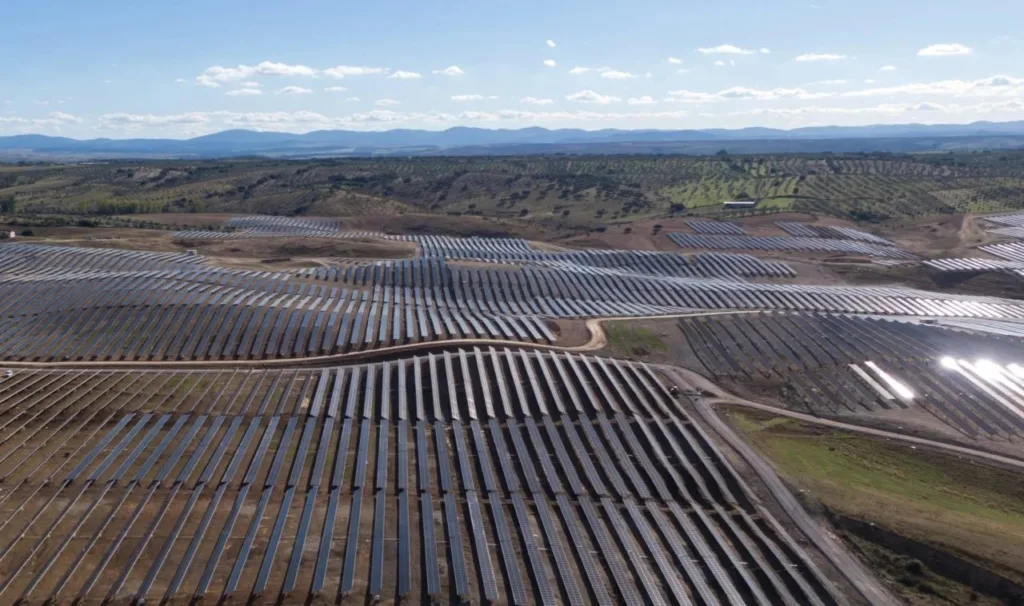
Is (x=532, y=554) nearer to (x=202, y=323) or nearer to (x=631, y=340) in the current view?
(x=631, y=340)

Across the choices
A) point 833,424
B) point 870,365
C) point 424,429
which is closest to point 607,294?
point 870,365

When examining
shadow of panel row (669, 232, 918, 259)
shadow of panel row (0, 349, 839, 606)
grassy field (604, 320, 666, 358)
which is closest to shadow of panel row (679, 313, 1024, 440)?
grassy field (604, 320, 666, 358)

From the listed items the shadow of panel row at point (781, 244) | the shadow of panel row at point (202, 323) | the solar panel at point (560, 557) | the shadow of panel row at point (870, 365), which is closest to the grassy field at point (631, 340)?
the shadow of panel row at point (870, 365)

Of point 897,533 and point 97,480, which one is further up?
Answer: point 97,480

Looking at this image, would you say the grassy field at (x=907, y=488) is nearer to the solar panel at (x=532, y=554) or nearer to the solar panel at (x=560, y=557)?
the solar panel at (x=560, y=557)

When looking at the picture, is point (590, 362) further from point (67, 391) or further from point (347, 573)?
point (67, 391)

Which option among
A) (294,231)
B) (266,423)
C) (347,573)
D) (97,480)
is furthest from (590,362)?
(294,231)

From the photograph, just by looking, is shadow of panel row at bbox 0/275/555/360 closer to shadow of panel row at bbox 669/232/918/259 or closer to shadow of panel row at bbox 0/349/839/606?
shadow of panel row at bbox 0/349/839/606
